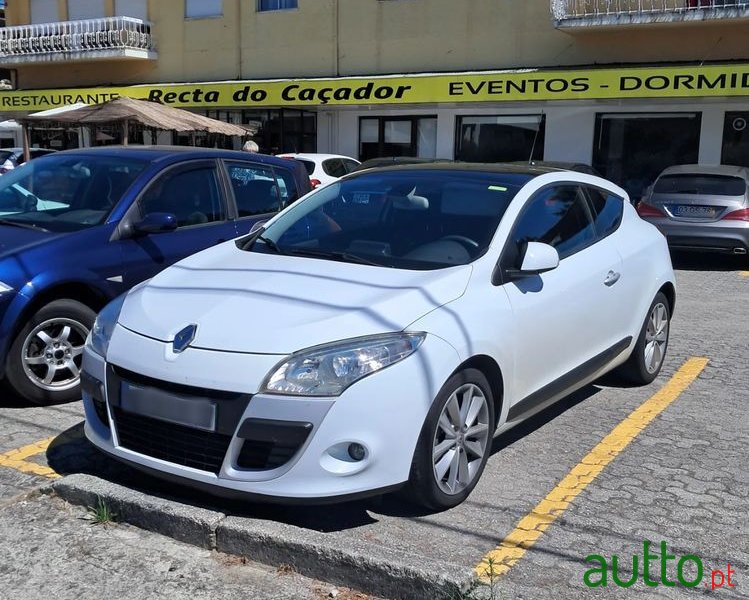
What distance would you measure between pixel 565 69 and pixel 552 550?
15.4m

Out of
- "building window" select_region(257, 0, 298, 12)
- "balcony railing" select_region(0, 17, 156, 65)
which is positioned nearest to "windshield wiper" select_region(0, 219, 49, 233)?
"building window" select_region(257, 0, 298, 12)

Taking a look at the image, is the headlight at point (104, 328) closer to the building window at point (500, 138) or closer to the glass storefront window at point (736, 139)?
the building window at point (500, 138)

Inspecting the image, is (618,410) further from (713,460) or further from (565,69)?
(565,69)

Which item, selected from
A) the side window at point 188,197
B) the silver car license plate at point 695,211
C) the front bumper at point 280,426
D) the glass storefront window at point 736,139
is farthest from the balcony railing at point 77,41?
the front bumper at point 280,426

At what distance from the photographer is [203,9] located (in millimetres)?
22531

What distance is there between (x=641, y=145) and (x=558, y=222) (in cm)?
1412

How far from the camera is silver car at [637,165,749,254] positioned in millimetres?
11812

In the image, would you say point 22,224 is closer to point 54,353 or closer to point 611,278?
point 54,353

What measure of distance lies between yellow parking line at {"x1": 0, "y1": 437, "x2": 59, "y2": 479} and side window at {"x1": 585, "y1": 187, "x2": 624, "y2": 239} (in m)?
3.56

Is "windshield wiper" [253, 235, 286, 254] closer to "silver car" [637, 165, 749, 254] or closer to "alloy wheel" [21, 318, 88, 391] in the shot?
"alloy wheel" [21, 318, 88, 391]

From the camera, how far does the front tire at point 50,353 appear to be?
512cm

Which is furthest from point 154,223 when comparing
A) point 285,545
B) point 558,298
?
point 285,545

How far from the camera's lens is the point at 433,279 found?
13.0 feet

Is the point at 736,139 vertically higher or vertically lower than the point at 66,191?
higher
